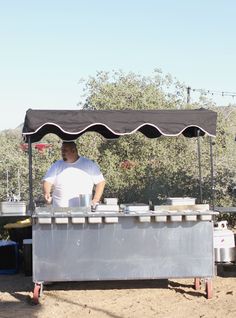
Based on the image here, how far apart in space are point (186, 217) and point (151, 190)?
4.96m

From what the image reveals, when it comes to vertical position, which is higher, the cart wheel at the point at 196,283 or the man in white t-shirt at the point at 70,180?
the man in white t-shirt at the point at 70,180

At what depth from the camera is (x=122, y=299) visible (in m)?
5.58

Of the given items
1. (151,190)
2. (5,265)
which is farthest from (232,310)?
(151,190)

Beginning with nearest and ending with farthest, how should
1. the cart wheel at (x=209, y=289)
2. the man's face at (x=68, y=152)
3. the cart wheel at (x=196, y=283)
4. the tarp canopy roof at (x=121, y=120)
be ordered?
the cart wheel at (x=209, y=289) → the tarp canopy roof at (x=121, y=120) → the cart wheel at (x=196, y=283) → the man's face at (x=68, y=152)

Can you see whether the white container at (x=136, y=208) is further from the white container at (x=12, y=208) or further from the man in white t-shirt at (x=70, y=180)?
the white container at (x=12, y=208)

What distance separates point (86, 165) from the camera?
6188 millimetres

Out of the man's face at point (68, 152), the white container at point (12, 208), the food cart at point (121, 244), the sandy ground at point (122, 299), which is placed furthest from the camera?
the white container at point (12, 208)

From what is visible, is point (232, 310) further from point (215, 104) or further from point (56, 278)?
point (215, 104)

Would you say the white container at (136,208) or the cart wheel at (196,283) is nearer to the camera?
the white container at (136,208)

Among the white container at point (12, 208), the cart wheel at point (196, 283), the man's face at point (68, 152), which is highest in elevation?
the man's face at point (68, 152)

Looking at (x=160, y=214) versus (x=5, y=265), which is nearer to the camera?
(x=160, y=214)

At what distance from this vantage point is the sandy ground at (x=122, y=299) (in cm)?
508

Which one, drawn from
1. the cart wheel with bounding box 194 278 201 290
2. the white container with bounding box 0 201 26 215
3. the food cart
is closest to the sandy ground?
the cart wheel with bounding box 194 278 201 290

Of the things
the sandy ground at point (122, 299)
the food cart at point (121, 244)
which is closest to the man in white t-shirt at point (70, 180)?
the food cart at point (121, 244)
